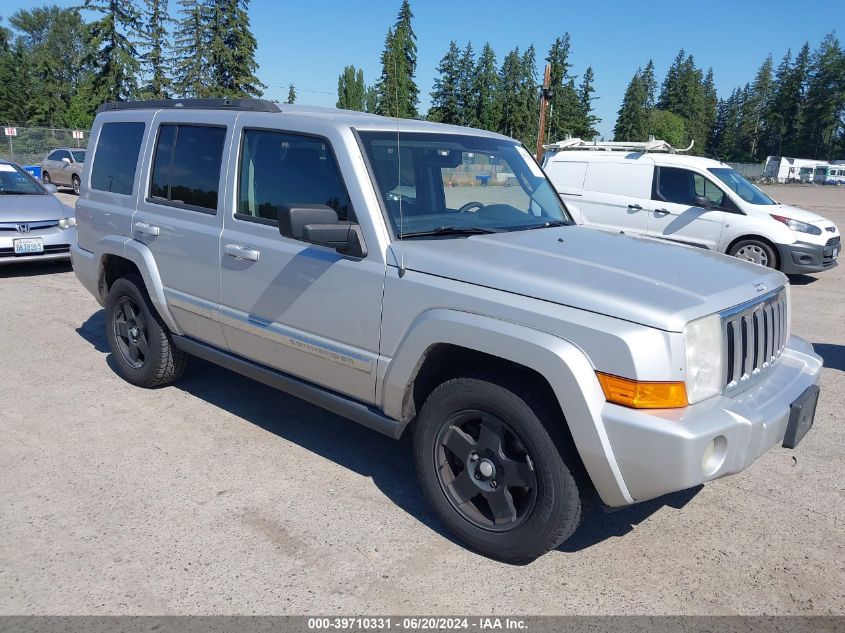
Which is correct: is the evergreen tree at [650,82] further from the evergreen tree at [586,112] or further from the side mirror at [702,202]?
the side mirror at [702,202]

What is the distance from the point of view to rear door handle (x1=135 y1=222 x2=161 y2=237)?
473 centimetres

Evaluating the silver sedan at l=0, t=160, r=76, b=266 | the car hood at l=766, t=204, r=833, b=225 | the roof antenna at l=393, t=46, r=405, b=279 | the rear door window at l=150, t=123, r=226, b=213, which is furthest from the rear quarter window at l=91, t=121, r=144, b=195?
the car hood at l=766, t=204, r=833, b=225

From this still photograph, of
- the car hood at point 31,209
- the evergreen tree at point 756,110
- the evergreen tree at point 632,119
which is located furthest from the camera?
the evergreen tree at point 756,110

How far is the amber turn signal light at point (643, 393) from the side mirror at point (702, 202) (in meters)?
8.84

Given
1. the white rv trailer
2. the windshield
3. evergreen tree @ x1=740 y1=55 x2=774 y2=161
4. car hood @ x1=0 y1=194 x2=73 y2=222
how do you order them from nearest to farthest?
car hood @ x1=0 y1=194 x2=73 y2=222
the windshield
the white rv trailer
evergreen tree @ x1=740 y1=55 x2=774 y2=161

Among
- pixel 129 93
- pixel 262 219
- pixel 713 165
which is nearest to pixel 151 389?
pixel 262 219

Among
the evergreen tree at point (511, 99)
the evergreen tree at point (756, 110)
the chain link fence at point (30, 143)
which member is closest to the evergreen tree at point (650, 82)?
the evergreen tree at point (756, 110)

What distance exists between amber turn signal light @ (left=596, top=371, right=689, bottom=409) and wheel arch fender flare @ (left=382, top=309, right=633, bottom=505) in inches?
1.8

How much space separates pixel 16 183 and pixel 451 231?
936 centimetres

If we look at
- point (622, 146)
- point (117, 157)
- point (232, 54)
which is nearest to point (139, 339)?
point (117, 157)

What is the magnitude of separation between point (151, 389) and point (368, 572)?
2978mm

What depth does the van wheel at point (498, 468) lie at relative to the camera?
2889 mm

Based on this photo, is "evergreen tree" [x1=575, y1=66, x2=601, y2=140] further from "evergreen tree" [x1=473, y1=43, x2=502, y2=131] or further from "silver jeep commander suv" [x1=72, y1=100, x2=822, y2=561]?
"silver jeep commander suv" [x1=72, y1=100, x2=822, y2=561]

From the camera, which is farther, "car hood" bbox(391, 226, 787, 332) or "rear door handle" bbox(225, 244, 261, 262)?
"rear door handle" bbox(225, 244, 261, 262)
